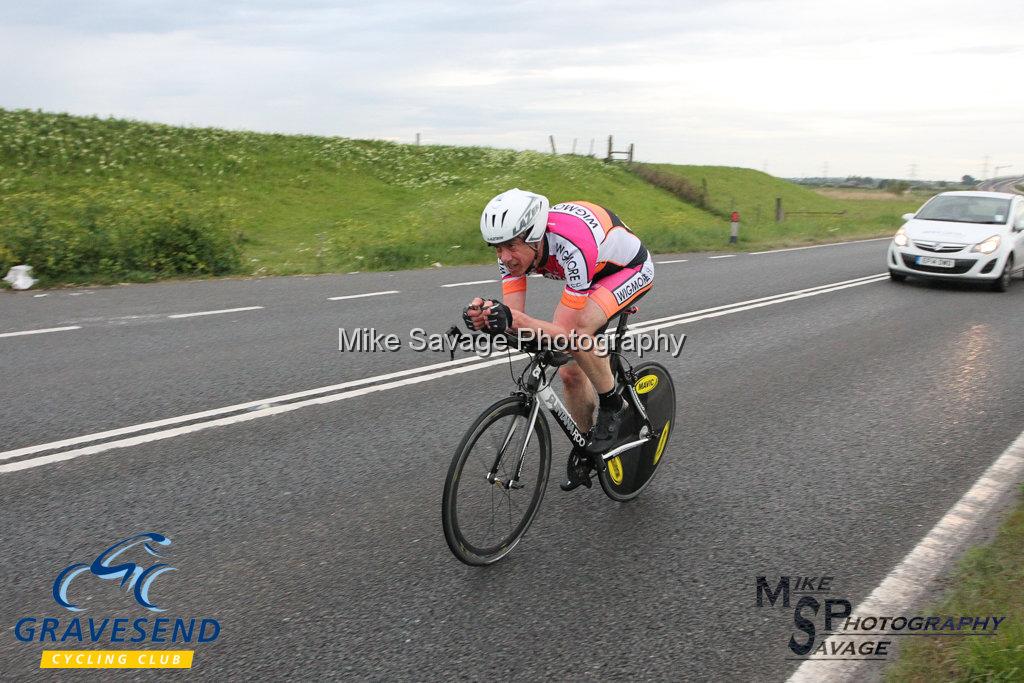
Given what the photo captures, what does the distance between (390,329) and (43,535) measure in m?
5.54

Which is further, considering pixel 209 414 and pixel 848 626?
pixel 209 414

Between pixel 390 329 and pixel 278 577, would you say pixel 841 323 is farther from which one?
pixel 278 577

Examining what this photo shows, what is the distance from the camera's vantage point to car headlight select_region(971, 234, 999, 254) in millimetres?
13156

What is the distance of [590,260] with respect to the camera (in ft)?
12.6

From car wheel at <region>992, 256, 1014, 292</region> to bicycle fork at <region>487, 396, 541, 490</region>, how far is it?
1231cm

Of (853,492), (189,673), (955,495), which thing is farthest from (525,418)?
(955,495)

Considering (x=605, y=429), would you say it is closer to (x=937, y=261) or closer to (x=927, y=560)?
(x=927, y=560)

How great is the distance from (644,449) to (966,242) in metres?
11.2

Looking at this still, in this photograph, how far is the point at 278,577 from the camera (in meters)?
3.59

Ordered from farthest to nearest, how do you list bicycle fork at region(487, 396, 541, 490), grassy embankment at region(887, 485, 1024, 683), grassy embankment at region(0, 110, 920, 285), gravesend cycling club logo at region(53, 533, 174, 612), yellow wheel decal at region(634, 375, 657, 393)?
grassy embankment at region(0, 110, 920, 285)
yellow wheel decal at region(634, 375, 657, 393)
bicycle fork at region(487, 396, 541, 490)
gravesend cycling club logo at region(53, 533, 174, 612)
grassy embankment at region(887, 485, 1024, 683)

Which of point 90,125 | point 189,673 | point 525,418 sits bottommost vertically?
point 189,673

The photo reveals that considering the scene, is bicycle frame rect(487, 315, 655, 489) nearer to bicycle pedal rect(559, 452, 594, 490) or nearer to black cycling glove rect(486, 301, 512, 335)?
bicycle pedal rect(559, 452, 594, 490)

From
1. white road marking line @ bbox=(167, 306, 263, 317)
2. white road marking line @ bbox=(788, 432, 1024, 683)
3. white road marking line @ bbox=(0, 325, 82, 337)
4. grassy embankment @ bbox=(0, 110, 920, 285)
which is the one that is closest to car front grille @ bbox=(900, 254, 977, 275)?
grassy embankment @ bbox=(0, 110, 920, 285)

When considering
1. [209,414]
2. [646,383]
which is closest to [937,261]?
[646,383]
